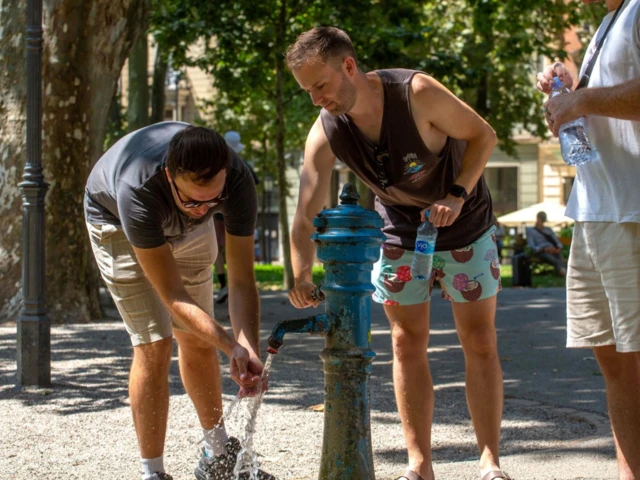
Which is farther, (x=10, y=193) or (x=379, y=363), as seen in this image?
(x=10, y=193)

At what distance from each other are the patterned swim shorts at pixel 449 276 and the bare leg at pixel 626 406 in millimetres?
570

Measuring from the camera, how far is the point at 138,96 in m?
16.6

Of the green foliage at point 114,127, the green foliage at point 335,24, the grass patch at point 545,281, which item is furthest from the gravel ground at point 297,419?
the green foliage at point 114,127

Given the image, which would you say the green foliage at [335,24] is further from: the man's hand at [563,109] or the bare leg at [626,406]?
the bare leg at [626,406]

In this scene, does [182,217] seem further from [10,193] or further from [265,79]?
[265,79]

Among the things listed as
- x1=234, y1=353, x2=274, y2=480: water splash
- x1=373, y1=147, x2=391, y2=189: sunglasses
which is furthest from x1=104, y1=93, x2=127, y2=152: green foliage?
x1=373, y1=147, x2=391, y2=189: sunglasses

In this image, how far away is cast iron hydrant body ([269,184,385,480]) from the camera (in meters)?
3.10

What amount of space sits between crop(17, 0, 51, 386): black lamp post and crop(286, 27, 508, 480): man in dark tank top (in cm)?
290

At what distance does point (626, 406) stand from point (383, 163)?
3.94ft

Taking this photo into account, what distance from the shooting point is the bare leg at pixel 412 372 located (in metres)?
3.78

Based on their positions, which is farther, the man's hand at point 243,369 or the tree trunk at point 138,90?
the tree trunk at point 138,90

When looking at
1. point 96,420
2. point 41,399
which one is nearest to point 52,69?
point 41,399

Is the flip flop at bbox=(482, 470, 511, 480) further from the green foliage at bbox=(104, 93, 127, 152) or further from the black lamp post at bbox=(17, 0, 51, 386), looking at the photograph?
the green foliage at bbox=(104, 93, 127, 152)

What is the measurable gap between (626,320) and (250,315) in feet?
4.57
